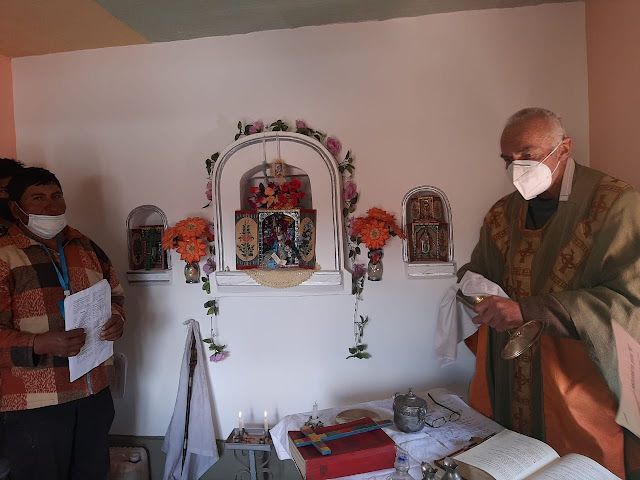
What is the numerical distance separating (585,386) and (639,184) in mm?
975

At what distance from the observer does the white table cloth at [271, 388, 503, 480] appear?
1.40m

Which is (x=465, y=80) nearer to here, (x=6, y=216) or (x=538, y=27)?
(x=538, y=27)

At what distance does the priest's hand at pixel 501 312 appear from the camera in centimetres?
143

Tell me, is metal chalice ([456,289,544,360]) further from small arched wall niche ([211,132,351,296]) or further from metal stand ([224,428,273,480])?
metal stand ([224,428,273,480])

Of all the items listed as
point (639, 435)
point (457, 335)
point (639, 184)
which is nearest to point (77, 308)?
point (457, 335)

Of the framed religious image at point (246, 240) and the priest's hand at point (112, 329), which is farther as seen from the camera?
the framed religious image at point (246, 240)

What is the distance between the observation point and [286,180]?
2.50 metres

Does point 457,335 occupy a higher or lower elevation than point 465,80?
lower

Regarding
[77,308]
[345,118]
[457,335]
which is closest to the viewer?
[77,308]

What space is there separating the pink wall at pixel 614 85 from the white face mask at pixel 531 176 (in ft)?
2.12

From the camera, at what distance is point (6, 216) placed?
2.03m

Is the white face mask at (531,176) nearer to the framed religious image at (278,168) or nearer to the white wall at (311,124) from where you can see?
the white wall at (311,124)

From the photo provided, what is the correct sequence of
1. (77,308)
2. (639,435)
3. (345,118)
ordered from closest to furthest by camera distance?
(639,435)
(77,308)
(345,118)

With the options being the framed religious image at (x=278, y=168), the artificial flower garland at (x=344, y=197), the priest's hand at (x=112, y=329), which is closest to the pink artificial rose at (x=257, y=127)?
the artificial flower garland at (x=344, y=197)
